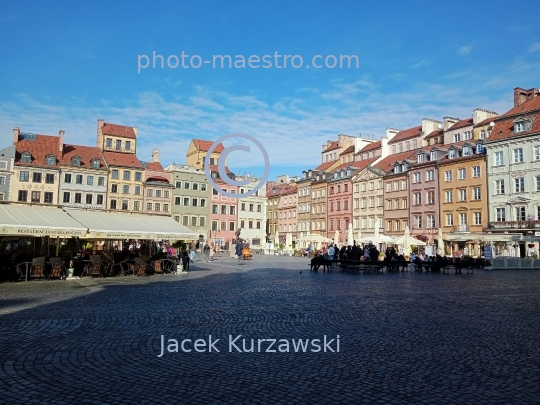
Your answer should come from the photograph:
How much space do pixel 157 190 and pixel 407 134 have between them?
119 feet

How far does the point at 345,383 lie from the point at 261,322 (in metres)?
4.13

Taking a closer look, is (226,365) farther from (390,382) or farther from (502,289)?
(502,289)

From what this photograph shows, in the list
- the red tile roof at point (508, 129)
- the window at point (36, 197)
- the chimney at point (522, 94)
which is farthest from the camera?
the window at point (36, 197)

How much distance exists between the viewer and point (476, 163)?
5091 centimetres

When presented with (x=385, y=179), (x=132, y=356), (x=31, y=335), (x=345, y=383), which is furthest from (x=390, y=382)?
(x=385, y=179)

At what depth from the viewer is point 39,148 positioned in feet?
208

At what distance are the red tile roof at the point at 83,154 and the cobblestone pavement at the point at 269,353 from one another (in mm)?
54425

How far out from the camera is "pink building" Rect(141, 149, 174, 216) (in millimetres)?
69750

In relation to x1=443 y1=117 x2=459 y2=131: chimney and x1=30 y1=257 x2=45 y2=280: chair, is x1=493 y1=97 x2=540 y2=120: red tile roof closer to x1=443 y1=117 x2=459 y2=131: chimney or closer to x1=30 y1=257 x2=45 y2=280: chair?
x1=443 y1=117 x2=459 y2=131: chimney

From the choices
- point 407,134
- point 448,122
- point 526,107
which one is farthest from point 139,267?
point 407,134

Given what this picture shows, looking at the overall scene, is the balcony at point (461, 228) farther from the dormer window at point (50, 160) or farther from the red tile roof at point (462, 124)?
the dormer window at point (50, 160)

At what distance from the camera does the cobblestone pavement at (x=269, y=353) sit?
5.39 metres

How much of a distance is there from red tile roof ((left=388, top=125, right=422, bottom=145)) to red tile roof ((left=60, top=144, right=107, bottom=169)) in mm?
40130

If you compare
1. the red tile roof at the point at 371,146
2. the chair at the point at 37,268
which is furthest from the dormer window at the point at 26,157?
the chair at the point at 37,268
